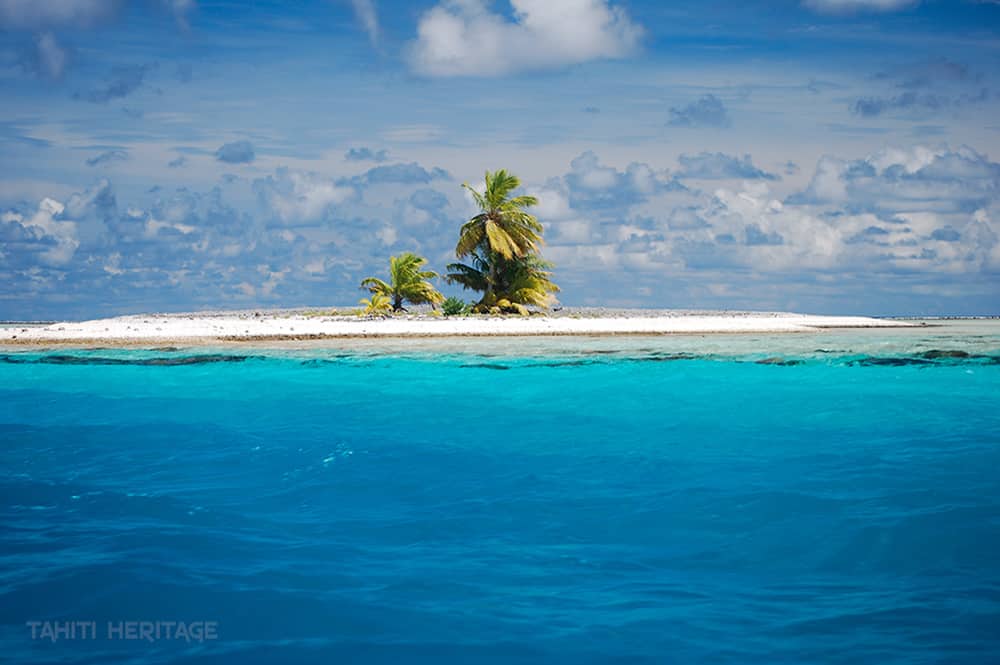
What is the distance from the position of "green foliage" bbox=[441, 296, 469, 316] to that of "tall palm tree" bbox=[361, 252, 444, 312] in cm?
68

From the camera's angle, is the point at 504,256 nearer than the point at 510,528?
No

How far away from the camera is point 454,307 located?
1535 inches

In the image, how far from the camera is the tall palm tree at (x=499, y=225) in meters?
37.9

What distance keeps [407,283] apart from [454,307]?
2455mm

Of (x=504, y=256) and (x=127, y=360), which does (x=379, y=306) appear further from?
(x=127, y=360)

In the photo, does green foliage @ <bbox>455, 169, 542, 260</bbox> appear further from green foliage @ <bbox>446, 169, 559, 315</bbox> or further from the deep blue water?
the deep blue water

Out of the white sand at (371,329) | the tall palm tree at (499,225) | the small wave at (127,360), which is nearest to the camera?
the small wave at (127,360)

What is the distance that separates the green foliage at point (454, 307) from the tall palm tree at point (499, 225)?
1.38m

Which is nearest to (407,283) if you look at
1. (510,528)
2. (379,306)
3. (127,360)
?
(379,306)

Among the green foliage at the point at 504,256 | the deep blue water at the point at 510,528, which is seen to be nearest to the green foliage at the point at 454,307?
the green foliage at the point at 504,256

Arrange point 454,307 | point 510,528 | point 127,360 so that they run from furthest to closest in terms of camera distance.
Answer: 1. point 454,307
2. point 127,360
3. point 510,528

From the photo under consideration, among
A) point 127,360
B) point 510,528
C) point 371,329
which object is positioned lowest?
point 510,528

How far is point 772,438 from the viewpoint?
42.3ft

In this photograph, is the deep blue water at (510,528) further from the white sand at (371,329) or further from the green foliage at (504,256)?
the green foliage at (504,256)
